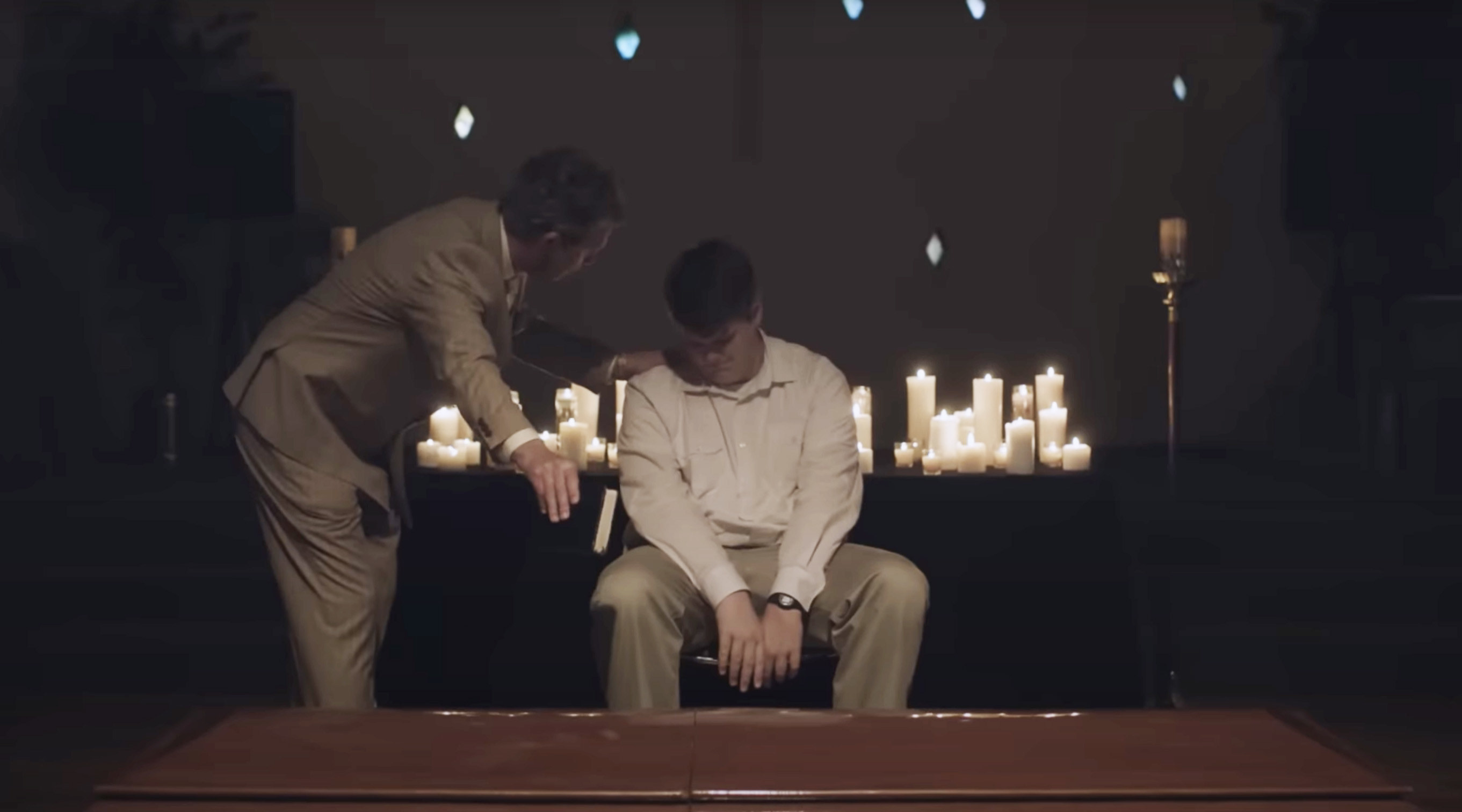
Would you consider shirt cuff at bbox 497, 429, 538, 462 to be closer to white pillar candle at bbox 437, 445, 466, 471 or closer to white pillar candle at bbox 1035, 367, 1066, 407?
white pillar candle at bbox 437, 445, 466, 471

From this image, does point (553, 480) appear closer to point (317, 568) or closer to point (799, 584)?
point (799, 584)

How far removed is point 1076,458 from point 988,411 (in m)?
0.23

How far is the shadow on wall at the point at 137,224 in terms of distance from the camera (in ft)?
16.2

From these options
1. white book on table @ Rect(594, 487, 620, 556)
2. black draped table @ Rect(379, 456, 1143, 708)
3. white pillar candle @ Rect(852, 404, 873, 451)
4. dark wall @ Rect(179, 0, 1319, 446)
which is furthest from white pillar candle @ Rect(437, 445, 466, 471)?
dark wall @ Rect(179, 0, 1319, 446)

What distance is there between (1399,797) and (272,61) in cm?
439

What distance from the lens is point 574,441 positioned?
3414 mm

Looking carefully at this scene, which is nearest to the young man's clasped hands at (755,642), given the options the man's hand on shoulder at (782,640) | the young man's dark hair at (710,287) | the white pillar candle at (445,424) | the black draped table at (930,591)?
the man's hand on shoulder at (782,640)

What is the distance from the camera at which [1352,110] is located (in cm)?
499

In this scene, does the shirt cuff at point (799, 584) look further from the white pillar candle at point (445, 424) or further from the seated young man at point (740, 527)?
the white pillar candle at point (445, 424)

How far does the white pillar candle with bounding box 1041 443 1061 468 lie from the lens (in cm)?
345

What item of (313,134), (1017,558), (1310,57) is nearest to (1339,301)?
(1310,57)

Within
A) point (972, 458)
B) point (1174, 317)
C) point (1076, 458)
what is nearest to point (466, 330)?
point (972, 458)

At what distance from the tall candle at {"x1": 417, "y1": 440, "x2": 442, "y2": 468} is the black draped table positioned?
0.76 ft

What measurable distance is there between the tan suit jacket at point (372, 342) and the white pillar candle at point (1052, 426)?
1.26 meters
